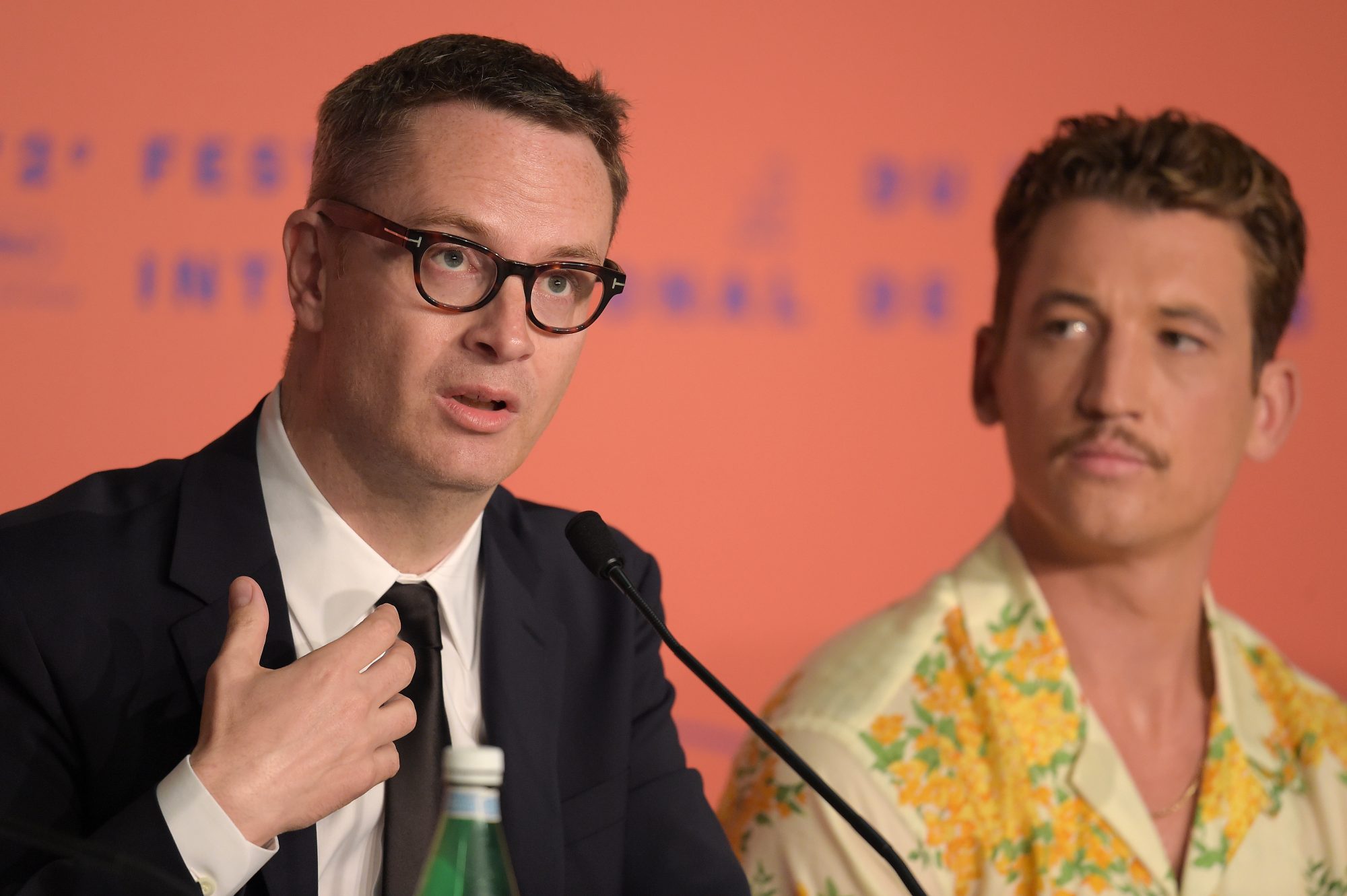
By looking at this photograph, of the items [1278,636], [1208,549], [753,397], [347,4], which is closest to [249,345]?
[347,4]

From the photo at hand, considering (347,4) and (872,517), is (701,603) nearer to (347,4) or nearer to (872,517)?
(872,517)

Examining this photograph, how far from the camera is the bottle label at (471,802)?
0.92m

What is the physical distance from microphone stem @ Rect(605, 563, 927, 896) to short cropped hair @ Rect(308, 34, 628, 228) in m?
0.49

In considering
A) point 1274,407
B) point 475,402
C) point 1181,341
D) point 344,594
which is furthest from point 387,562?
point 1274,407

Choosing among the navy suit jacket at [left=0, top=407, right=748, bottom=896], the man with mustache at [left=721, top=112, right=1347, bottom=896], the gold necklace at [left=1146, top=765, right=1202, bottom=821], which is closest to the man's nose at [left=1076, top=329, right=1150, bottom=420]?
the man with mustache at [left=721, top=112, right=1347, bottom=896]

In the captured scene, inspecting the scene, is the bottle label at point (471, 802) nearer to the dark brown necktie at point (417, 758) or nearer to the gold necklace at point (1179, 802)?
the dark brown necktie at point (417, 758)

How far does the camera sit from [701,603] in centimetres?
270

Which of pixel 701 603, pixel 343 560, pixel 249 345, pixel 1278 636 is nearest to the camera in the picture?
pixel 343 560

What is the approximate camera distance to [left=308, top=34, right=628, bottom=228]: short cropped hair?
4.71 ft

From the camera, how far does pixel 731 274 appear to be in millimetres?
2684

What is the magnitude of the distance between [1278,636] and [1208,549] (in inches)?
42.4

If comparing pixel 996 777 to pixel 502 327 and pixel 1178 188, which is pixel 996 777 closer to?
pixel 1178 188

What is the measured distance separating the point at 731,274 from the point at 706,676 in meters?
1.54

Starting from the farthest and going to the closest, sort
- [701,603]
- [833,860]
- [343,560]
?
[701,603] → [833,860] → [343,560]
